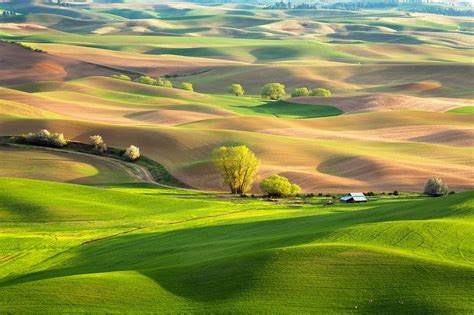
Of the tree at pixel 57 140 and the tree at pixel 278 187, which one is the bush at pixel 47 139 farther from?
the tree at pixel 278 187

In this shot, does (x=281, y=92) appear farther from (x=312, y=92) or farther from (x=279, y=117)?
(x=279, y=117)

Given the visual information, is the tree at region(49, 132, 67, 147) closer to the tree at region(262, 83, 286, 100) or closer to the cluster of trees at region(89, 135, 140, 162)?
the cluster of trees at region(89, 135, 140, 162)

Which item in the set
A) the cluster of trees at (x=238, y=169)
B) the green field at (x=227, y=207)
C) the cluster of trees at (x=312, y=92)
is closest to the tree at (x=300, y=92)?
the cluster of trees at (x=312, y=92)

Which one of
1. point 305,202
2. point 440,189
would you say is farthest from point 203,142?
point 440,189

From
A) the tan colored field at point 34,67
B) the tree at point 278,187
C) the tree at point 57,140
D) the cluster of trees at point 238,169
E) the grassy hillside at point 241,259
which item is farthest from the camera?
the tan colored field at point 34,67

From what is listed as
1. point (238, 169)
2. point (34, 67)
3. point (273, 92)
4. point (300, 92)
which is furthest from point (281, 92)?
point (238, 169)
